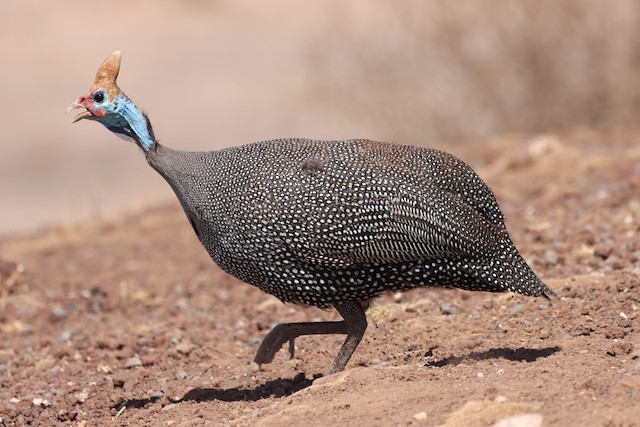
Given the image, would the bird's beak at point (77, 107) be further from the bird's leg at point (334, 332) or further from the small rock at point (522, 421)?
the small rock at point (522, 421)

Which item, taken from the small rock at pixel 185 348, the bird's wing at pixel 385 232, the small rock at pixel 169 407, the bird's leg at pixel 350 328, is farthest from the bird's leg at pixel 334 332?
the small rock at pixel 185 348

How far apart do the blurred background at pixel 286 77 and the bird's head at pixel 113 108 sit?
17.8ft

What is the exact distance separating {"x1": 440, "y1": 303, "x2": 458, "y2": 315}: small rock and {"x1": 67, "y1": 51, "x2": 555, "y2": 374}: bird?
3.32 feet

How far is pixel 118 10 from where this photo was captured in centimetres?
2564

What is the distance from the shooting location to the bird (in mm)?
5180

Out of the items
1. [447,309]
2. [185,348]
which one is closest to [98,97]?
[185,348]

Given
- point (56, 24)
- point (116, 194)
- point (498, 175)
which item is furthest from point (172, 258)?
point (56, 24)

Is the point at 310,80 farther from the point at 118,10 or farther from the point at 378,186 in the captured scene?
the point at 118,10

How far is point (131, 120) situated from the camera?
5758 mm

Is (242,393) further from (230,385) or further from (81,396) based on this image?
(81,396)

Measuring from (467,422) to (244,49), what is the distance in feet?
61.4

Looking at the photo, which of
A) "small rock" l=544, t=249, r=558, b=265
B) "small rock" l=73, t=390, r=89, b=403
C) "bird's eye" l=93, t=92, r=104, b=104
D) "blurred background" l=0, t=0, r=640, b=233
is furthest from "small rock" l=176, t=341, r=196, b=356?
"blurred background" l=0, t=0, r=640, b=233

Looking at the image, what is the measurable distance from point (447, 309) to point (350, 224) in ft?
4.92

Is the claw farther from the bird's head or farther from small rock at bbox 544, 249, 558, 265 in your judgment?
small rock at bbox 544, 249, 558, 265
